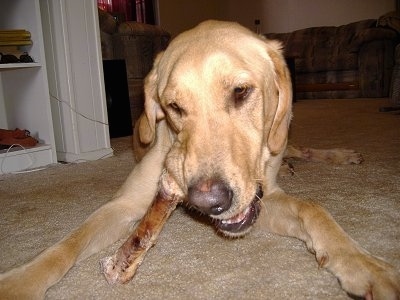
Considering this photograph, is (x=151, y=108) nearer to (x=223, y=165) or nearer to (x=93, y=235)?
(x=93, y=235)

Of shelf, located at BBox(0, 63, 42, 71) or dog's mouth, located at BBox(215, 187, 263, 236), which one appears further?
shelf, located at BBox(0, 63, 42, 71)

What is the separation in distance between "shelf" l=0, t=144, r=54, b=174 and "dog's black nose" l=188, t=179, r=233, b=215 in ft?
8.54

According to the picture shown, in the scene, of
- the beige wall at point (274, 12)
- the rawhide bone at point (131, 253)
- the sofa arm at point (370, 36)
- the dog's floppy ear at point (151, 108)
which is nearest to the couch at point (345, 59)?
the sofa arm at point (370, 36)

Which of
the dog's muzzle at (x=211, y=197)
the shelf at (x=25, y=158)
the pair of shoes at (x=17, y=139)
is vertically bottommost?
the shelf at (x=25, y=158)

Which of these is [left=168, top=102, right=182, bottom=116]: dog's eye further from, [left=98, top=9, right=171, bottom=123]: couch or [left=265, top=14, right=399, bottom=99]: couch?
[left=265, top=14, right=399, bottom=99]: couch

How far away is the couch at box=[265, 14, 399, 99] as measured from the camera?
8109mm

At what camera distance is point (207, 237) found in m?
1.80

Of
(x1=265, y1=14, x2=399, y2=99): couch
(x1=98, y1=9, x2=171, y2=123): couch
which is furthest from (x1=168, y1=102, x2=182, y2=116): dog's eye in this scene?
(x1=265, y1=14, x2=399, y2=99): couch

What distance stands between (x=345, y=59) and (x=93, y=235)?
8.17 meters

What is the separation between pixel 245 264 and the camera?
1.51 meters

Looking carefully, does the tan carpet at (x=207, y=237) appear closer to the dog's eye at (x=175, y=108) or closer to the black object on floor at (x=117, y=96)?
the dog's eye at (x=175, y=108)

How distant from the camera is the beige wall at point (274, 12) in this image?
38.2 feet

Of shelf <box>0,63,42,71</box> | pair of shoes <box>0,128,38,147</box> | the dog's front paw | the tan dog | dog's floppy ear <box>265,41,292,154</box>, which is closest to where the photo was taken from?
the dog's front paw

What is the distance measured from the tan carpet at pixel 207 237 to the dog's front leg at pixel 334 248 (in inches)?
1.7
